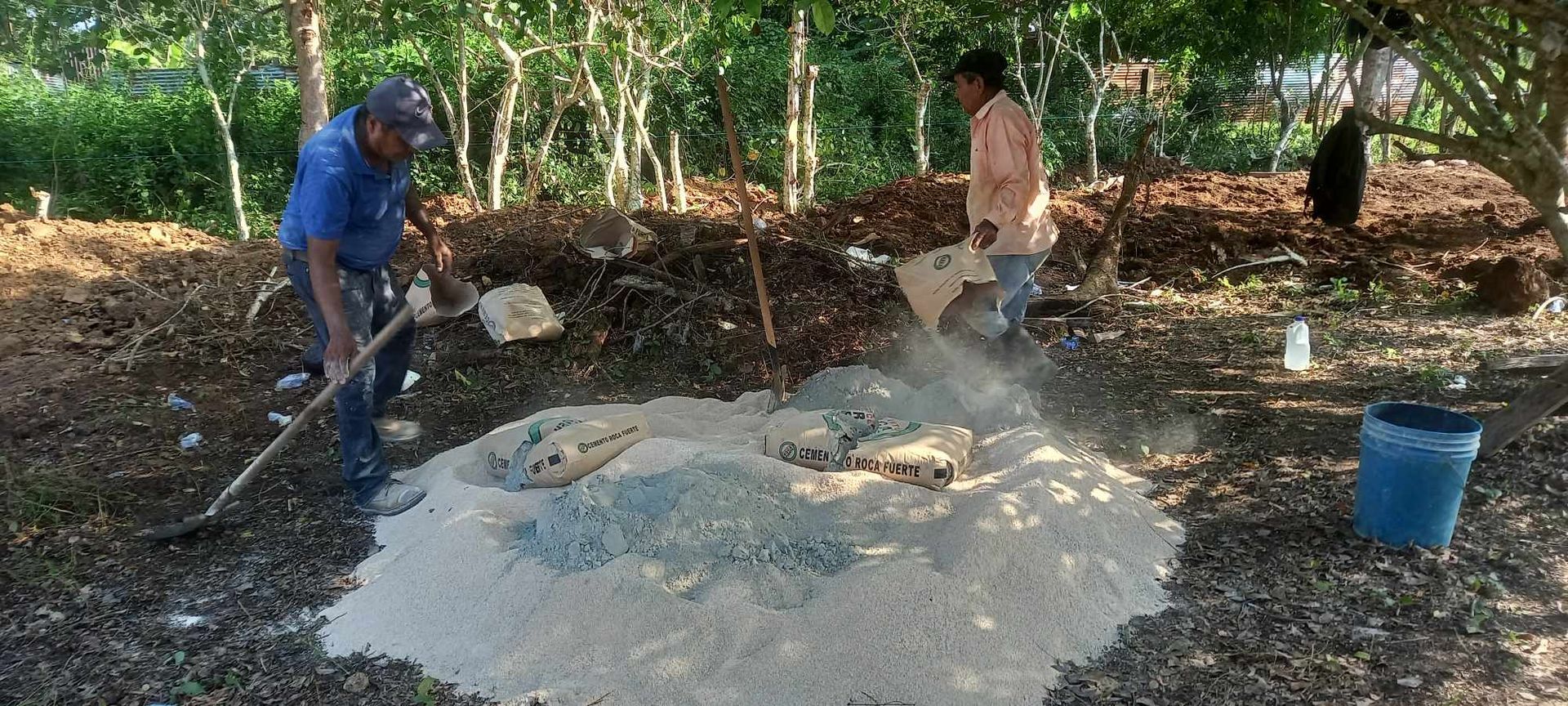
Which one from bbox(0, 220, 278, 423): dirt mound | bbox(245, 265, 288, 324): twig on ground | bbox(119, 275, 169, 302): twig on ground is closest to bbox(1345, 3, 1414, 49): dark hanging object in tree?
bbox(245, 265, 288, 324): twig on ground

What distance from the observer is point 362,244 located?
10.4ft

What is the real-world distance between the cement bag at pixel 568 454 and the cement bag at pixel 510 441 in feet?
0.10

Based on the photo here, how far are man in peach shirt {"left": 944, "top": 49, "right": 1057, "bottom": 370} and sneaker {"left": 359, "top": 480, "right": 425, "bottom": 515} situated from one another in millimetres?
2531

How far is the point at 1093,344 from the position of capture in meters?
5.60

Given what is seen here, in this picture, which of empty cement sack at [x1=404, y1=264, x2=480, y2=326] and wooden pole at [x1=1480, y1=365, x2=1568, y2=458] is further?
empty cement sack at [x1=404, y1=264, x2=480, y2=326]

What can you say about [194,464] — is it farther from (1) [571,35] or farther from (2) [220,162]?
(2) [220,162]

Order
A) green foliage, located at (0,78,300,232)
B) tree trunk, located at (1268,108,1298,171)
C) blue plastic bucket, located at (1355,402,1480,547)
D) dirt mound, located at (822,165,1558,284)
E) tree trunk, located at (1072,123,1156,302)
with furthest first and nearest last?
tree trunk, located at (1268,108,1298,171) < green foliage, located at (0,78,300,232) < dirt mound, located at (822,165,1558,284) < tree trunk, located at (1072,123,1156,302) < blue plastic bucket, located at (1355,402,1480,547)

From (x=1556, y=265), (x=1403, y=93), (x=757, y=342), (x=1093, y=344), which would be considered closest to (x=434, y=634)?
(x=757, y=342)

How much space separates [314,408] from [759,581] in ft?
5.49

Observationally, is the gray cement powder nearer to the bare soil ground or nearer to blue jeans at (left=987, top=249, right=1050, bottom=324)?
the bare soil ground

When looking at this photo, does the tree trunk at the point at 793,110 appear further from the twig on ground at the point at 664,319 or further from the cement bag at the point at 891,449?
the cement bag at the point at 891,449

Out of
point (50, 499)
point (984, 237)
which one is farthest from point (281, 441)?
point (984, 237)

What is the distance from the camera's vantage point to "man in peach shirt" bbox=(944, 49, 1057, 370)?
3799 mm

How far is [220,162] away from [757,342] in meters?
8.25
